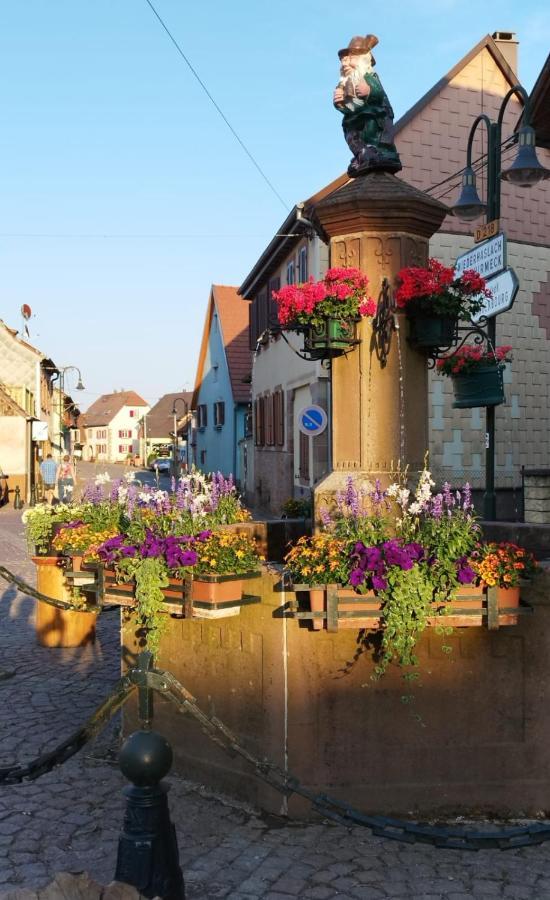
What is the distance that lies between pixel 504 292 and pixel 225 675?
17.9 ft

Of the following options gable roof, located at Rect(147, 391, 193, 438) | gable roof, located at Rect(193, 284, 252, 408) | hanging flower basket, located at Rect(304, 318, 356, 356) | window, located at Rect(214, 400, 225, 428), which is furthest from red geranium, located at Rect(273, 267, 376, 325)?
gable roof, located at Rect(147, 391, 193, 438)

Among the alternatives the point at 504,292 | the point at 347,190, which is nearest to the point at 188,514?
the point at 347,190

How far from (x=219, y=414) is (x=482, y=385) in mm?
29219

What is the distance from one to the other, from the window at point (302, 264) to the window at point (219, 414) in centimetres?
1603

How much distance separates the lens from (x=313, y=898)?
415cm

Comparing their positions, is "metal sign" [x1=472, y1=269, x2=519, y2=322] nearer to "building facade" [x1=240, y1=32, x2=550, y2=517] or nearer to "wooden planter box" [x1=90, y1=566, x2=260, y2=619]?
"wooden planter box" [x1=90, y1=566, x2=260, y2=619]

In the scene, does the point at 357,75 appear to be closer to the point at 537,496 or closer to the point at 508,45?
the point at 537,496

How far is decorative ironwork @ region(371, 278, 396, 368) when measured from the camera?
6.00 meters

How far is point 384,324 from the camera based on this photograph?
601 cm

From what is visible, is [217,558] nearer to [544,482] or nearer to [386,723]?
[386,723]

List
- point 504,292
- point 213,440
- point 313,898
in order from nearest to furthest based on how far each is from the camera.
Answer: point 313,898 < point 504,292 < point 213,440

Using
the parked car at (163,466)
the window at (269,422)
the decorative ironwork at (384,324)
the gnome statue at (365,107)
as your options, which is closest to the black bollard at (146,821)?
the decorative ironwork at (384,324)

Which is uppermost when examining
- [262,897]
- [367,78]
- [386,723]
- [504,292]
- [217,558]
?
[367,78]

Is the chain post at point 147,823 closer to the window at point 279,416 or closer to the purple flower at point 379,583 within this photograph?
the purple flower at point 379,583
